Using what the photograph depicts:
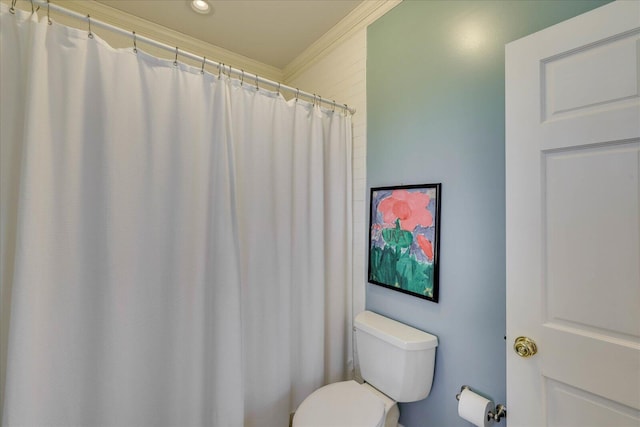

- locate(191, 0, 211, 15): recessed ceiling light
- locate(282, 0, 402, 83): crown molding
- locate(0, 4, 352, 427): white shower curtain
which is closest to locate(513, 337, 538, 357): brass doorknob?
locate(0, 4, 352, 427): white shower curtain

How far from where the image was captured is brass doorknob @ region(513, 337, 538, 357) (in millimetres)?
870

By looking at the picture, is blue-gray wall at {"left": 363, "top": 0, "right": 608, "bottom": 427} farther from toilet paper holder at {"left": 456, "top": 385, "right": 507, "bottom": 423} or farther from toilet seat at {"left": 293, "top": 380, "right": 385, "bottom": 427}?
toilet seat at {"left": 293, "top": 380, "right": 385, "bottom": 427}

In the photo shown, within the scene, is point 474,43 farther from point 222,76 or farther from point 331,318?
point 331,318

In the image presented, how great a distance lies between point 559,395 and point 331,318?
1106 millimetres

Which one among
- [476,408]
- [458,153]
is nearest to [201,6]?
[458,153]

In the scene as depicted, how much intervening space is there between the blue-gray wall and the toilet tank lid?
2.0 inches

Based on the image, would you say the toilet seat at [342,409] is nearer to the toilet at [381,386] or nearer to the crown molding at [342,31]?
the toilet at [381,386]

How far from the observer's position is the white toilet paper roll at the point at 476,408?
3.36ft

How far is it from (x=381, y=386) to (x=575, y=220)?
1.11 m

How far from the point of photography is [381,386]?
53.2 inches

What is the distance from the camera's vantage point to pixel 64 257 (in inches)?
39.3

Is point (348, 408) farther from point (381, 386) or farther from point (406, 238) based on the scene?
point (406, 238)

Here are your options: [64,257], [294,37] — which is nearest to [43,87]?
[64,257]

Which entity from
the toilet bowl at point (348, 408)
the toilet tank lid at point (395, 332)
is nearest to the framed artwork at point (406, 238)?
the toilet tank lid at point (395, 332)
